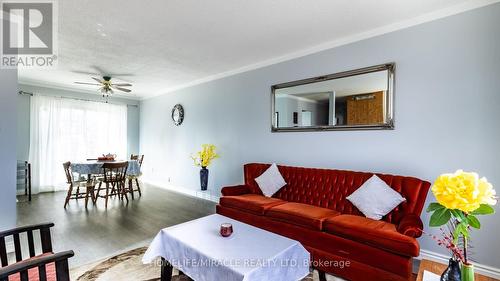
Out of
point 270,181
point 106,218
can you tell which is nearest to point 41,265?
point 270,181

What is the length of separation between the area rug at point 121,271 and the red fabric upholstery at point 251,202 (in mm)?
903

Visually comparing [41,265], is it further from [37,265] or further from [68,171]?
[68,171]

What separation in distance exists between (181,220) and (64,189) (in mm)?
4021

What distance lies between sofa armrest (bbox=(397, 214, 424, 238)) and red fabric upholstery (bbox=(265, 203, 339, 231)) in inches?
25.6

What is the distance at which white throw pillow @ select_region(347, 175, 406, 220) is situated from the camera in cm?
244

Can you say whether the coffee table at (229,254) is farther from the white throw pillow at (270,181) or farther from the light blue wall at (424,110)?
the light blue wall at (424,110)

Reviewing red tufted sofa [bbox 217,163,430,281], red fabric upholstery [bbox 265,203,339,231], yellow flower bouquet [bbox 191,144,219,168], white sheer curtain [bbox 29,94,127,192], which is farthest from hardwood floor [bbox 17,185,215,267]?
red fabric upholstery [bbox 265,203,339,231]

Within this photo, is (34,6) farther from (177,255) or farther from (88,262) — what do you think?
(177,255)

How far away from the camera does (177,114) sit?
5.99 meters

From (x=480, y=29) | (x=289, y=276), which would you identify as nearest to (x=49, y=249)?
(x=289, y=276)

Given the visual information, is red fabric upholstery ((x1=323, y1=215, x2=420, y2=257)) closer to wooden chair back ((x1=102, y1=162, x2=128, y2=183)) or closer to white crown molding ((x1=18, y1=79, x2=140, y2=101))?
wooden chair back ((x1=102, y1=162, x2=128, y2=183))

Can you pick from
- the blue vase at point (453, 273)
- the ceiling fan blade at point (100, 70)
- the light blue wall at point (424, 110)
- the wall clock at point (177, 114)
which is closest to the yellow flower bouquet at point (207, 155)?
the light blue wall at point (424, 110)

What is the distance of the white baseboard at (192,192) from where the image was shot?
16.0ft

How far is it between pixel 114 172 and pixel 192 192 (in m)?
1.63
